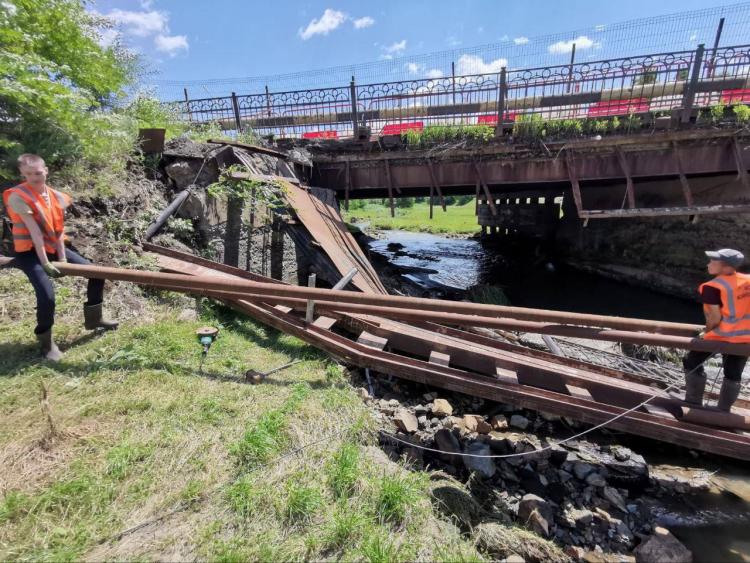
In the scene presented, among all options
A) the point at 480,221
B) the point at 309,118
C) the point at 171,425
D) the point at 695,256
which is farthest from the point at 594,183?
the point at 171,425

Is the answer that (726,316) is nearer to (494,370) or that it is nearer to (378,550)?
(494,370)

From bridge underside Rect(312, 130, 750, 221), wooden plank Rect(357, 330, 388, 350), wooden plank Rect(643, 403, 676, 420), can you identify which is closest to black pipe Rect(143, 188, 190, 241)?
wooden plank Rect(357, 330, 388, 350)

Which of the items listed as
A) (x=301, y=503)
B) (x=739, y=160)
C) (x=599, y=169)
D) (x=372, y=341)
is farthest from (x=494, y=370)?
(x=739, y=160)

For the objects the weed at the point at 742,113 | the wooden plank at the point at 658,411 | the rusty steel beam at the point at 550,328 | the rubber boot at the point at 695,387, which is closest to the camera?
the rusty steel beam at the point at 550,328

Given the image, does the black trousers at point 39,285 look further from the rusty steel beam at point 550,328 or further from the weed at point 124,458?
the weed at point 124,458

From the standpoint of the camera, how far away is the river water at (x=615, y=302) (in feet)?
10.2

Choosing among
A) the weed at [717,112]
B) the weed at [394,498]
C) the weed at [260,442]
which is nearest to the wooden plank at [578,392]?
the weed at [394,498]

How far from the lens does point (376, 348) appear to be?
4.28 meters

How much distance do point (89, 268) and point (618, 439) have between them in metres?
6.14

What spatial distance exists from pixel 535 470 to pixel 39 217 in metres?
5.48

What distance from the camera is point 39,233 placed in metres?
3.35

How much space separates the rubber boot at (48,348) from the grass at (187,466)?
8 centimetres

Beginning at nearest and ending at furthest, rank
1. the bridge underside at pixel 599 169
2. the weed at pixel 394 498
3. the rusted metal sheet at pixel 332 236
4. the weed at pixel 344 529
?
1. the weed at pixel 344 529
2. the weed at pixel 394 498
3. the rusted metal sheet at pixel 332 236
4. the bridge underside at pixel 599 169

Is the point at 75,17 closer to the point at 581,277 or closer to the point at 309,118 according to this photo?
the point at 309,118
